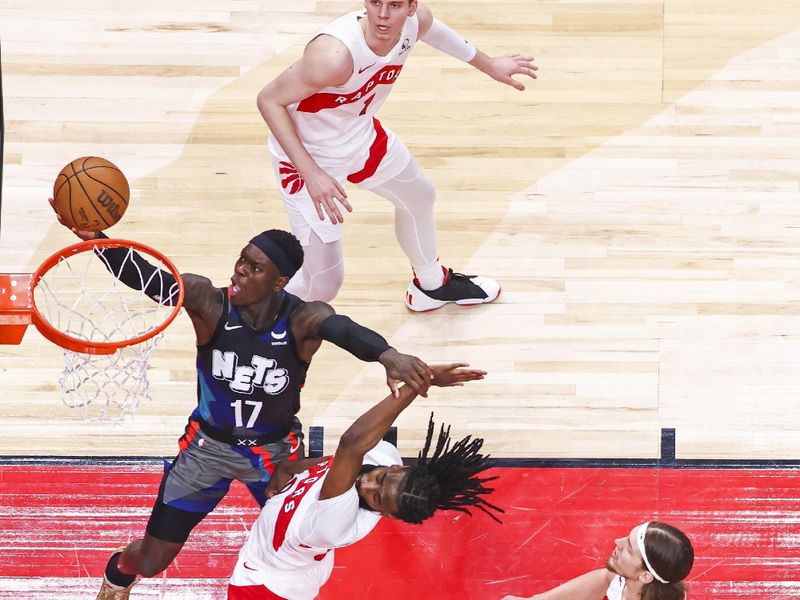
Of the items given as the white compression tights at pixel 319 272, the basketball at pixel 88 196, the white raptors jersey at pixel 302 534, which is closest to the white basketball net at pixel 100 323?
the white compression tights at pixel 319 272

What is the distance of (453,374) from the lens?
406 cm

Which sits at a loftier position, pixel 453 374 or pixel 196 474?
pixel 453 374

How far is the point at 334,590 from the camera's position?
5.13 meters

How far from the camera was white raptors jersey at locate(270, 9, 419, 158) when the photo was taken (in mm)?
4715

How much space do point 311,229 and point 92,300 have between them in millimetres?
1169

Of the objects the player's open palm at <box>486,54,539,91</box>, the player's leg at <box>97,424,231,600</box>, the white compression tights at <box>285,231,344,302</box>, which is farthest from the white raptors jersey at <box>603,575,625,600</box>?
the player's open palm at <box>486,54,539,91</box>

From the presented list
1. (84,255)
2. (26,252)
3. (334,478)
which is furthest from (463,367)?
(26,252)

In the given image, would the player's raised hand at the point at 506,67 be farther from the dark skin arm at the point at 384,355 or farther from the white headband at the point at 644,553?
the white headband at the point at 644,553

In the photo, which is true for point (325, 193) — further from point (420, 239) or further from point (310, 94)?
point (420, 239)

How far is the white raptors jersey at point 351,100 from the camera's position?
4715 millimetres

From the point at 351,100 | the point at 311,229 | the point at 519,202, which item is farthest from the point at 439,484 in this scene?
the point at 519,202

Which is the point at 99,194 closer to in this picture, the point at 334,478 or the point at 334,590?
the point at 334,478

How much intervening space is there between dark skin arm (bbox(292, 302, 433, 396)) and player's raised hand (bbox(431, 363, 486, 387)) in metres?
0.03

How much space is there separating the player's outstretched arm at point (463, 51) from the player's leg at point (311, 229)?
70cm
